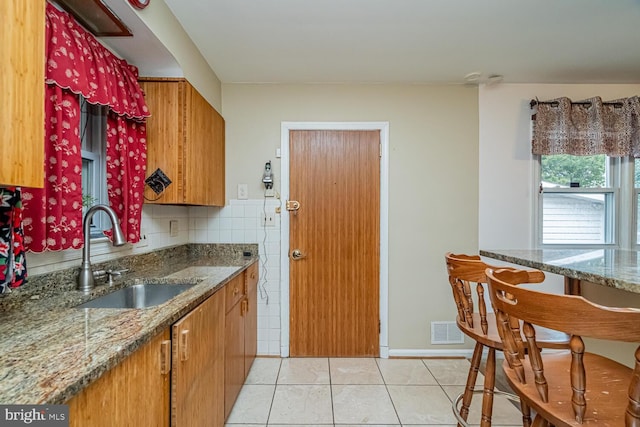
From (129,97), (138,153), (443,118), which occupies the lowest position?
(138,153)

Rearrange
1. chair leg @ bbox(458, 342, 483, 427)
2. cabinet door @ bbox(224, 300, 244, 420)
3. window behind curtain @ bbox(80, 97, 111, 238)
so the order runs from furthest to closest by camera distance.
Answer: cabinet door @ bbox(224, 300, 244, 420) → window behind curtain @ bbox(80, 97, 111, 238) → chair leg @ bbox(458, 342, 483, 427)

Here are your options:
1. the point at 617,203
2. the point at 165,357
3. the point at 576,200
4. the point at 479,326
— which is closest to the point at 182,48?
the point at 165,357

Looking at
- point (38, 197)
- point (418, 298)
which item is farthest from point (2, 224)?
point (418, 298)

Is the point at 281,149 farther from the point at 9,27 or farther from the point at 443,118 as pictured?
the point at 9,27

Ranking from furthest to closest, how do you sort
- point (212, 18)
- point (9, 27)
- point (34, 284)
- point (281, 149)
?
point (281, 149) → point (212, 18) → point (34, 284) → point (9, 27)

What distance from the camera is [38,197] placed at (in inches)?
47.4

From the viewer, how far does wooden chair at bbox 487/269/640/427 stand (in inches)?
28.8

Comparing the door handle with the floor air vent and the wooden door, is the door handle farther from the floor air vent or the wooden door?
the floor air vent

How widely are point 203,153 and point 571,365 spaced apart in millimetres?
2152

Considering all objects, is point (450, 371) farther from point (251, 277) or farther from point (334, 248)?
point (251, 277)

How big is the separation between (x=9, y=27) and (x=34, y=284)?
0.94 meters

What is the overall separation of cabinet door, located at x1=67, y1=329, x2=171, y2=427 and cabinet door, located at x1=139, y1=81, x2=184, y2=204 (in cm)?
106

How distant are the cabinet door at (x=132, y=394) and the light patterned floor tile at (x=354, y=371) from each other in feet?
5.07

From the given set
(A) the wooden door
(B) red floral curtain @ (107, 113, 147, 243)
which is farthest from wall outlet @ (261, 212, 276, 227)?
(B) red floral curtain @ (107, 113, 147, 243)
